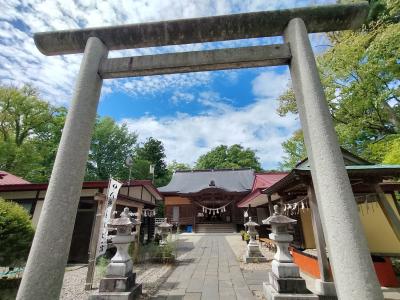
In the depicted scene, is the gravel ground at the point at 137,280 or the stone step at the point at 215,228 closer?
the gravel ground at the point at 137,280

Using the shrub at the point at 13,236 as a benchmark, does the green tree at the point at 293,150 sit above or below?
above

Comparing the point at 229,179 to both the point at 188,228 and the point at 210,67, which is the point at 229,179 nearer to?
the point at 188,228

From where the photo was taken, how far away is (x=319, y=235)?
5344mm

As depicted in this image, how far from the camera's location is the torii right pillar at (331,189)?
5.73ft

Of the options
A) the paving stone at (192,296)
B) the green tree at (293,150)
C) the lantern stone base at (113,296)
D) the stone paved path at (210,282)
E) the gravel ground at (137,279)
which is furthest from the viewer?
the green tree at (293,150)

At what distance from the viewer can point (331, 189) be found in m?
2.04

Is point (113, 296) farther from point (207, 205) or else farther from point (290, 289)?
point (207, 205)

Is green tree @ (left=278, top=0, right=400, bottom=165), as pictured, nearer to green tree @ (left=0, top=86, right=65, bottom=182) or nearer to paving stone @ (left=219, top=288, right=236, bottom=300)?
paving stone @ (left=219, top=288, right=236, bottom=300)

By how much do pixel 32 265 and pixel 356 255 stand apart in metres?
2.83

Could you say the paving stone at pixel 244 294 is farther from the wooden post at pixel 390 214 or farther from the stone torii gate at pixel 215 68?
the stone torii gate at pixel 215 68

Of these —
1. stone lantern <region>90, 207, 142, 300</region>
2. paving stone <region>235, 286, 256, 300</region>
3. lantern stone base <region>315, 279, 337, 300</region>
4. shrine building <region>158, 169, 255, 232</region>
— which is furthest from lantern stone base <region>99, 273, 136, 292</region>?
shrine building <region>158, 169, 255, 232</region>

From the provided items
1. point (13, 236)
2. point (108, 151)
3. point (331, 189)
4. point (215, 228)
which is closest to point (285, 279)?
point (331, 189)

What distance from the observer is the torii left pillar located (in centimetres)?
196

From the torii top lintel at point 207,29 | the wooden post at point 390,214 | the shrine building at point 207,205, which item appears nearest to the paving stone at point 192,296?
the wooden post at point 390,214
